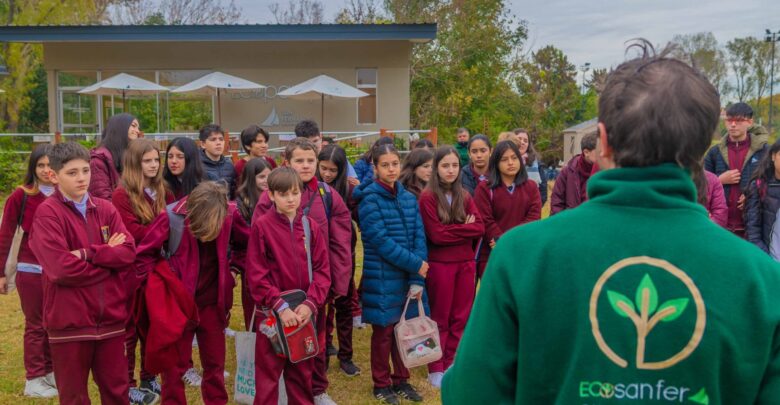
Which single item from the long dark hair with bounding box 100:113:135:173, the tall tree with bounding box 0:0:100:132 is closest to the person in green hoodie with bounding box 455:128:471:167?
the long dark hair with bounding box 100:113:135:173

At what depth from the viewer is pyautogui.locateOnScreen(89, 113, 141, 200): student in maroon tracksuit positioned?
15.2 ft

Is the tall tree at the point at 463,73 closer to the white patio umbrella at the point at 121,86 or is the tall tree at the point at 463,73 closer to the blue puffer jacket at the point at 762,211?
the white patio umbrella at the point at 121,86

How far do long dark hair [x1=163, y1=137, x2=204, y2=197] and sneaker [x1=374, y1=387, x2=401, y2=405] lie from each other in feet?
6.63

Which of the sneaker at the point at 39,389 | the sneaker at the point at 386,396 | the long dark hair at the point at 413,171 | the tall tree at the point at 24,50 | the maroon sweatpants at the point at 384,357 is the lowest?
the sneaker at the point at 386,396

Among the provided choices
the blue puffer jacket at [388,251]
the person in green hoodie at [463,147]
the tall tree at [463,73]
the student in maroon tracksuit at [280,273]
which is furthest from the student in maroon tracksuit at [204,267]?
the tall tree at [463,73]

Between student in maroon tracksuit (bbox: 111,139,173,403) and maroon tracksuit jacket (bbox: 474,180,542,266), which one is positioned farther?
maroon tracksuit jacket (bbox: 474,180,542,266)

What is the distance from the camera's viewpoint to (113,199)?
449 cm

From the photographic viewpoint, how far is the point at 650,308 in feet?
4.49

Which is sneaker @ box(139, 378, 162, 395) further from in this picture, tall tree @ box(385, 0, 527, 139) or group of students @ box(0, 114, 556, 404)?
tall tree @ box(385, 0, 527, 139)

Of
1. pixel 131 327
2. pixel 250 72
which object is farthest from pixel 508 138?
pixel 250 72

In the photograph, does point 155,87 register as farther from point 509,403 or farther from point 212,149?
point 509,403

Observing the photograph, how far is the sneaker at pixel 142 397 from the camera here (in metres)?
4.66

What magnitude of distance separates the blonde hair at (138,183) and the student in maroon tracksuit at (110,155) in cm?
23

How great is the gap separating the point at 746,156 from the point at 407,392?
152 inches
